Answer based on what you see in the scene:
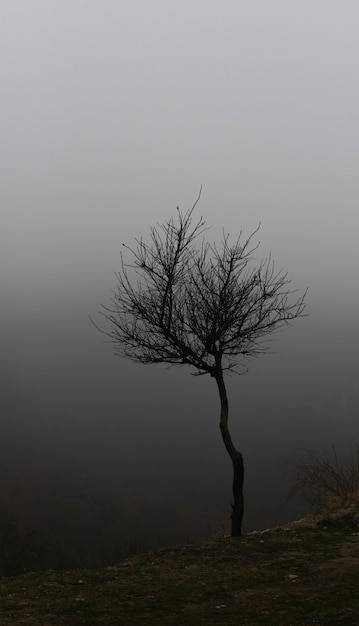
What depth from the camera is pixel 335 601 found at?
6.53m

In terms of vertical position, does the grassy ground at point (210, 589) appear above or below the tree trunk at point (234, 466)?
below

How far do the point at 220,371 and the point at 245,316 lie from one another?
1273 millimetres

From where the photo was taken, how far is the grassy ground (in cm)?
630

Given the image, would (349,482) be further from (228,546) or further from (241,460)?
(228,546)

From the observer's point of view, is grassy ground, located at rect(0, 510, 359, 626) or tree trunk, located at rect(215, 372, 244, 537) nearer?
grassy ground, located at rect(0, 510, 359, 626)

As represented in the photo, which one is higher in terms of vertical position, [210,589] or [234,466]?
[234,466]

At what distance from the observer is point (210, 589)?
746cm

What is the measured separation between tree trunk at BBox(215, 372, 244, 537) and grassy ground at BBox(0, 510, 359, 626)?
4.30 ft

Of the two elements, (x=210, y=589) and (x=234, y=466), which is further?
(x=234, y=466)

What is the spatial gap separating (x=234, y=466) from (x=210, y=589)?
4.71 metres

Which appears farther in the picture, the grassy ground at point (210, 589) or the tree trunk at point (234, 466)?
the tree trunk at point (234, 466)

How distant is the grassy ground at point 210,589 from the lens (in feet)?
20.7

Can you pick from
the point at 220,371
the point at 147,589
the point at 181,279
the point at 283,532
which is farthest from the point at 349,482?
the point at 147,589

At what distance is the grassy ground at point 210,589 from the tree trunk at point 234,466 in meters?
1.31
